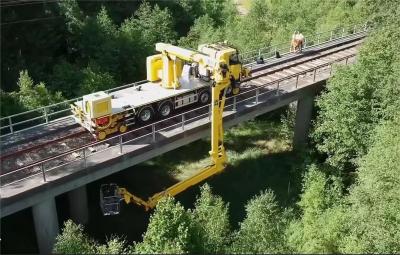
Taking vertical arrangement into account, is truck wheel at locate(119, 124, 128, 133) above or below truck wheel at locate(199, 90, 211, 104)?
below

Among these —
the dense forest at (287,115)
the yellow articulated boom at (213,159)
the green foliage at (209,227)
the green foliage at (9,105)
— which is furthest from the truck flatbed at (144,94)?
the green foliage at (9,105)

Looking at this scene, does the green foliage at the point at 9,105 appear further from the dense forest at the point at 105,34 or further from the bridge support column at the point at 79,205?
the bridge support column at the point at 79,205

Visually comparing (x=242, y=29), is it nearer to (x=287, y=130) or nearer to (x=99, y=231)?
(x=287, y=130)

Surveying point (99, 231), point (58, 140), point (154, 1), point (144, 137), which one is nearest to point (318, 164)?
point (144, 137)

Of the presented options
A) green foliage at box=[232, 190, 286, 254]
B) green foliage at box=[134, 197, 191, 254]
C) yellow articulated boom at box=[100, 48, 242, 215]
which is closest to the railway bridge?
yellow articulated boom at box=[100, 48, 242, 215]

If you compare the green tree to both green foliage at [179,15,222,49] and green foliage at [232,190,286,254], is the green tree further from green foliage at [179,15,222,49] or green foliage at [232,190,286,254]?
green foliage at [232,190,286,254]

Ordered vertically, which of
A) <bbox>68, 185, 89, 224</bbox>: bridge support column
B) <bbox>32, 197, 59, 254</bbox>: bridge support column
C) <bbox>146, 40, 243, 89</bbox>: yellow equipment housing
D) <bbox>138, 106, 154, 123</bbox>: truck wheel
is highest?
<bbox>146, 40, 243, 89</bbox>: yellow equipment housing
